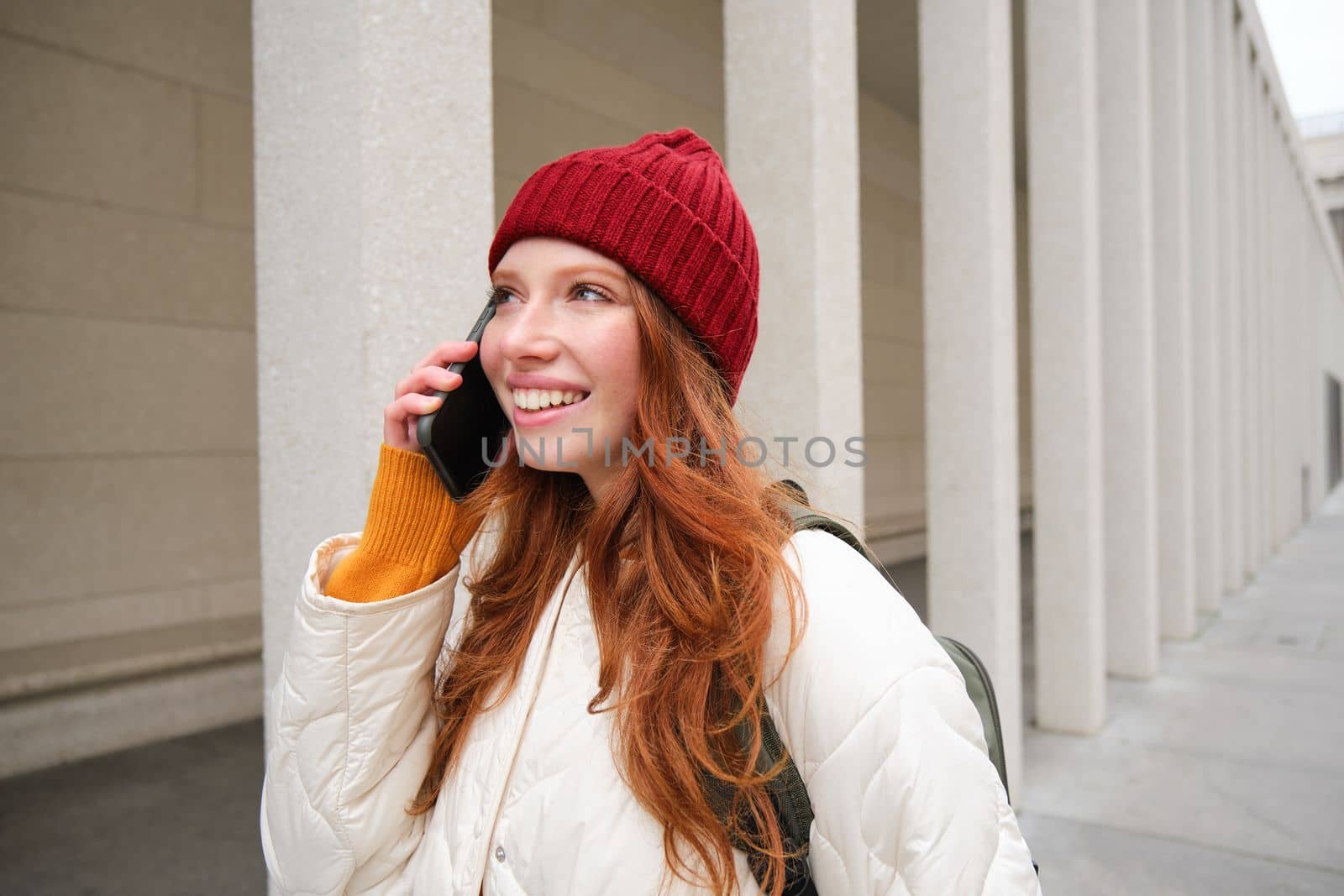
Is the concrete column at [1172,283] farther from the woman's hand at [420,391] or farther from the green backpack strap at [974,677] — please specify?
the woman's hand at [420,391]

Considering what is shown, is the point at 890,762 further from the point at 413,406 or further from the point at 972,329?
the point at 972,329

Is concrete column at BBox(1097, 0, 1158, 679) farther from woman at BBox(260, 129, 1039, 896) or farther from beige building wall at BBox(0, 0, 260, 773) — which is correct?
beige building wall at BBox(0, 0, 260, 773)

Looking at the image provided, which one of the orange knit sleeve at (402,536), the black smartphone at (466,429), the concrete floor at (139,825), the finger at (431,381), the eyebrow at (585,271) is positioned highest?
the eyebrow at (585,271)

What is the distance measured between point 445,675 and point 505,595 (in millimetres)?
188

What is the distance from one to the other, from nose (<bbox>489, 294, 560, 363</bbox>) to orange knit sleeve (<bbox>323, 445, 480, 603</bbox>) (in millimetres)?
285

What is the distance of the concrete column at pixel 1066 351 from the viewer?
199 inches

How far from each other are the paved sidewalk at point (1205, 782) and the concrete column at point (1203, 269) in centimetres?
163

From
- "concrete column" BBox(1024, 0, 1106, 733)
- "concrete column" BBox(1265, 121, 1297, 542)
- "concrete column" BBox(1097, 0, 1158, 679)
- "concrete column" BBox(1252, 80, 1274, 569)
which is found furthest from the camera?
"concrete column" BBox(1265, 121, 1297, 542)

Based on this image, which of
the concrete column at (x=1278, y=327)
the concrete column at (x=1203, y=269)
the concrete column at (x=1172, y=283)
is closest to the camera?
the concrete column at (x=1172, y=283)

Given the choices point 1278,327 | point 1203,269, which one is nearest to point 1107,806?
point 1203,269

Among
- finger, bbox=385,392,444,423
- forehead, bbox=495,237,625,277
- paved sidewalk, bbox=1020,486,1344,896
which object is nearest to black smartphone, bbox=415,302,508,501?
finger, bbox=385,392,444,423

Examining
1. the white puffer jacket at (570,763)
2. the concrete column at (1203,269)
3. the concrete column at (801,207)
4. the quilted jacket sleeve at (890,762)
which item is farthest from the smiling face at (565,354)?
the concrete column at (1203,269)

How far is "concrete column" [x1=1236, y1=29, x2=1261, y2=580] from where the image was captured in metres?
11.1

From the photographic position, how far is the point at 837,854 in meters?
1.21
